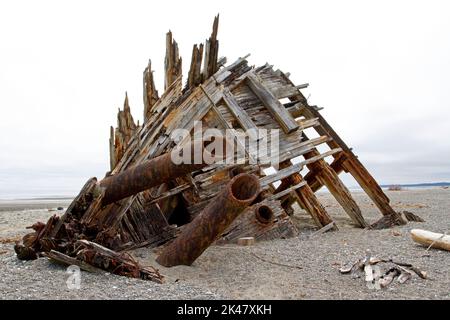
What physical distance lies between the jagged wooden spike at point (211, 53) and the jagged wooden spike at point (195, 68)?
121mm

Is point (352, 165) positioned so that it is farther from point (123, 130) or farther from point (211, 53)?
point (123, 130)

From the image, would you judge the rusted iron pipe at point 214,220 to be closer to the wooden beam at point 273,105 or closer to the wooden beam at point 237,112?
the wooden beam at point 237,112

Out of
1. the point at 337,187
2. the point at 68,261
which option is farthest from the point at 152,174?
the point at 337,187

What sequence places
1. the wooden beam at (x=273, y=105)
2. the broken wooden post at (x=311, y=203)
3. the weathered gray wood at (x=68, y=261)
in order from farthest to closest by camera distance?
the wooden beam at (x=273, y=105), the broken wooden post at (x=311, y=203), the weathered gray wood at (x=68, y=261)

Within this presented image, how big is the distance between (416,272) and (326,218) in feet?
15.0

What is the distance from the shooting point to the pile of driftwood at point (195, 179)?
6.90m

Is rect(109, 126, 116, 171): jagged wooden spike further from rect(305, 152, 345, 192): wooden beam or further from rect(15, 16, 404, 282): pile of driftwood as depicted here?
rect(305, 152, 345, 192): wooden beam

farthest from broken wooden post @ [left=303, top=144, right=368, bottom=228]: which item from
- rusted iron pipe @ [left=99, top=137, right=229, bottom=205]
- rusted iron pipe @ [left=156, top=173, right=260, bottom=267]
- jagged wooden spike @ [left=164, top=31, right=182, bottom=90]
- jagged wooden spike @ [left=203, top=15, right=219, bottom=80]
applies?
rusted iron pipe @ [left=156, top=173, right=260, bottom=267]

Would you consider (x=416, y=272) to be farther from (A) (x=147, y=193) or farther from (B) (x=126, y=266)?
(A) (x=147, y=193)

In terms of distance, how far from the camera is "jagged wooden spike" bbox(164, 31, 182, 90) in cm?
1045

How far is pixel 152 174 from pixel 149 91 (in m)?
3.72

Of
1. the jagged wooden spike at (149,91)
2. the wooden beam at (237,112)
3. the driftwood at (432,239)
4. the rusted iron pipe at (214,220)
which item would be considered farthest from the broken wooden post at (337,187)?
the rusted iron pipe at (214,220)

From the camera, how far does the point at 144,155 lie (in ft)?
31.0

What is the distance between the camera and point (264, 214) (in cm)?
1009
